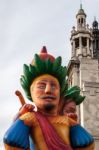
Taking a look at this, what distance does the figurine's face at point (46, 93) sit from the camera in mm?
6875

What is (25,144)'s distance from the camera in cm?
651

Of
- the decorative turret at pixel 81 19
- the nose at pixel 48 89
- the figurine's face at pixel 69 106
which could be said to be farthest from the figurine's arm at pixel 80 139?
the decorative turret at pixel 81 19

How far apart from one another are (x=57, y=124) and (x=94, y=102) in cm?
1783

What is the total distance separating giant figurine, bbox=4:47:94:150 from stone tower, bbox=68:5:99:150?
1522 cm

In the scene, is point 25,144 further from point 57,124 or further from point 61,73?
point 61,73

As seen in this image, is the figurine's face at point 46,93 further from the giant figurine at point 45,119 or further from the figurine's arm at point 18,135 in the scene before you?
the figurine's arm at point 18,135

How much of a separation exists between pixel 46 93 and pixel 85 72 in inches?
880

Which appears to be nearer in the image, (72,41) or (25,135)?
(25,135)

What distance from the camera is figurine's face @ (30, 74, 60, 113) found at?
6875 mm

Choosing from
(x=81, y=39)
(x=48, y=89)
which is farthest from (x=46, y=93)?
(x=81, y=39)

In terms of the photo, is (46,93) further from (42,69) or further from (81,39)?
(81,39)

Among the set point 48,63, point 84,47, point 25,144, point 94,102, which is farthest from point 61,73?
point 84,47

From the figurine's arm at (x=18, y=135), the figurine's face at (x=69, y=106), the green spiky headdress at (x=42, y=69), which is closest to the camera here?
the figurine's arm at (x=18, y=135)

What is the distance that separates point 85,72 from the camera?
29109 millimetres
